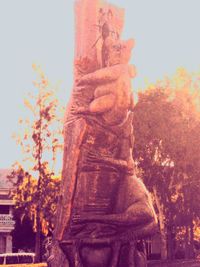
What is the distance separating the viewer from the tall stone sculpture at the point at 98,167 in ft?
23.3

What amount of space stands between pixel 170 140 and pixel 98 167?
1777 centimetres

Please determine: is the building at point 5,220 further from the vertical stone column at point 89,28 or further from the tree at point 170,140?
the vertical stone column at point 89,28

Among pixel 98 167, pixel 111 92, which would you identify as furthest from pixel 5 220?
pixel 111 92

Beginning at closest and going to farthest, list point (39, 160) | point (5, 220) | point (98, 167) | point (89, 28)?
point (98, 167)
point (89, 28)
point (39, 160)
point (5, 220)

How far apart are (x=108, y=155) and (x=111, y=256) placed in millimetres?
1581

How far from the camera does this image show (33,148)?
2395 cm

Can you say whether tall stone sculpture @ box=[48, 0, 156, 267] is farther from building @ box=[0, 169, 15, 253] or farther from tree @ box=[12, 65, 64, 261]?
building @ box=[0, 169, 15, 253]

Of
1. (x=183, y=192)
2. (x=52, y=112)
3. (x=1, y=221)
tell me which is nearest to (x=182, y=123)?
(x=183, y=192)

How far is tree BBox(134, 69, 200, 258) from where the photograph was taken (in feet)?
81.1

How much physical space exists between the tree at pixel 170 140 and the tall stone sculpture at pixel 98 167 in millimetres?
16871

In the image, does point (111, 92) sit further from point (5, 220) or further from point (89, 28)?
point (5, 220)

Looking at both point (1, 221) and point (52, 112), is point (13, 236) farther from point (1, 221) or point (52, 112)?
point (52, 112)

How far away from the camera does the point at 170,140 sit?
24.8m

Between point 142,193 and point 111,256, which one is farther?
point 142,193
